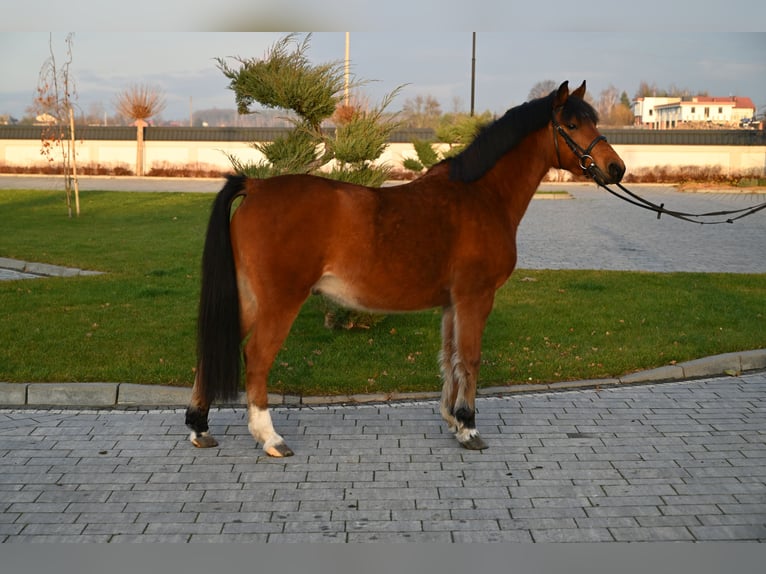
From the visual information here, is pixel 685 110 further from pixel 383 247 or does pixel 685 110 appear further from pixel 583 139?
pixel 383 247

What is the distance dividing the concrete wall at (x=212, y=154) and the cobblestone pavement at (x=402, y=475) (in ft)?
117

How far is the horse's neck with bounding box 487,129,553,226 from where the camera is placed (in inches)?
221

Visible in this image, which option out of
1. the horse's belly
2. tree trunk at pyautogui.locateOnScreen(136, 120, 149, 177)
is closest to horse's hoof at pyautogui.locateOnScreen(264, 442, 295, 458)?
the horse's belly

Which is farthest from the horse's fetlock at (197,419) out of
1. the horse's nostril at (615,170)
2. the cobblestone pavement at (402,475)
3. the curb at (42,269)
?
the curb at (42,269)

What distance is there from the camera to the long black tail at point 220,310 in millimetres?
5109

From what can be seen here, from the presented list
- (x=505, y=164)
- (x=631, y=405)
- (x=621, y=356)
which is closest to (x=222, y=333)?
(x=505, y=164)

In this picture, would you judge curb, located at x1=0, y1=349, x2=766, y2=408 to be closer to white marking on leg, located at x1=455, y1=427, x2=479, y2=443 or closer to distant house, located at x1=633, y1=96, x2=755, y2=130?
white marking on leg, located at x1=455, y1=427, x2=479, y2=443

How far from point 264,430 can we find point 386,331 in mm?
3505

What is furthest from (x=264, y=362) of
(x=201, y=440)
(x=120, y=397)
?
(x=120, y=397)

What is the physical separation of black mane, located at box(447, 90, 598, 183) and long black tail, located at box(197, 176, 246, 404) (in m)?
1.53

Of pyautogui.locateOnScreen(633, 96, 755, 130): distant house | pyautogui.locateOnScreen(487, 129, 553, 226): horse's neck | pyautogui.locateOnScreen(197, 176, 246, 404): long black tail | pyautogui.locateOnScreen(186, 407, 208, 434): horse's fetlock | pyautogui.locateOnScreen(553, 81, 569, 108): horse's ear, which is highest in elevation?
pyautogui.locateOnScreen(633, 96, 755, 130): distant house

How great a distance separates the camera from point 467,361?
549cm

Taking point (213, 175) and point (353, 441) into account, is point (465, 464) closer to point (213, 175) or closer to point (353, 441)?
point (353, 441)

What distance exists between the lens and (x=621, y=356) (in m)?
7.64
